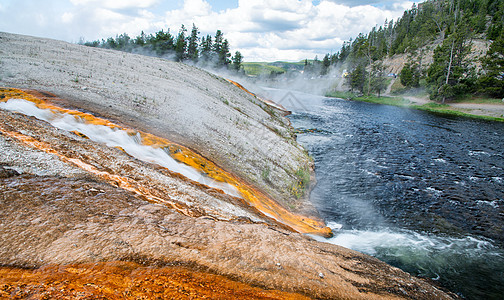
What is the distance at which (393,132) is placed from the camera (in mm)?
27000

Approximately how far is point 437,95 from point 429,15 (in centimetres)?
7623

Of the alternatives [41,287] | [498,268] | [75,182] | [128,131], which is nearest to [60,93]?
[128,131]

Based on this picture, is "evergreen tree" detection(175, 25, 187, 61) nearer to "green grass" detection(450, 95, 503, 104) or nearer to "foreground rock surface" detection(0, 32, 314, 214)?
"foreground rock surface" detection(0, 32, 314, 214)

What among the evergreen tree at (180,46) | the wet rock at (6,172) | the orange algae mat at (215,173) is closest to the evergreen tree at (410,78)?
the evergreen tree at (180,46)

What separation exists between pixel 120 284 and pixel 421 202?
13330 mm

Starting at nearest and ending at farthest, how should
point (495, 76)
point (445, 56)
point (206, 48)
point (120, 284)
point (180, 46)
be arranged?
point (120, 284) → point (495, 76) → point (445, 56) → point (180, 46) → point (206, 48)

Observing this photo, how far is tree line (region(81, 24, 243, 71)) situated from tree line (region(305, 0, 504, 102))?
39.1m

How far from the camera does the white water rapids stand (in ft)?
27.3

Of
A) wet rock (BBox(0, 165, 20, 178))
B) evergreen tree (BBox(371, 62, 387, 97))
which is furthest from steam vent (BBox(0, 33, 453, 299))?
evergreen tree (BBox(371, 62, 387, 97))

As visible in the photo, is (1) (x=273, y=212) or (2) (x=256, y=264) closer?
(2) (x=256, y=264)

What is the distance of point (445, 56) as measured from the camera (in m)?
50.2

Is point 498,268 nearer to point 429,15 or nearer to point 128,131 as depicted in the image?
point 128,131

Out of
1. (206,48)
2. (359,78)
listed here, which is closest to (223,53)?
(206,48)

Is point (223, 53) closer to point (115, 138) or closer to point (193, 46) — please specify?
point (193, 46)
